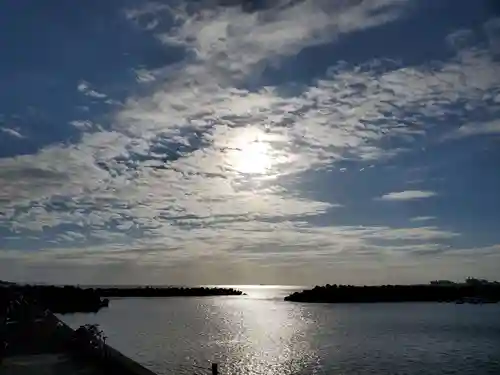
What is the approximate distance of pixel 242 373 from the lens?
37188 mm

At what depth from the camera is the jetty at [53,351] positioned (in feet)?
76.2

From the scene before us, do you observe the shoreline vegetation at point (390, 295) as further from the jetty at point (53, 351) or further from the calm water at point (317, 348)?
the jetty at point (53, 351)

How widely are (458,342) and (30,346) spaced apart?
40.9 metres

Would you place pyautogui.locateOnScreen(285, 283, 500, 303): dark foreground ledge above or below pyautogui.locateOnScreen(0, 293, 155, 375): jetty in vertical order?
above

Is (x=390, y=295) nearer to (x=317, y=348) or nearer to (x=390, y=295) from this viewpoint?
(x=390, y=295)

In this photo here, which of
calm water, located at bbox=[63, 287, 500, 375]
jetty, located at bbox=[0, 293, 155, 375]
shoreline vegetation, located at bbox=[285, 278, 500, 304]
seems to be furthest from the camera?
shoreline vegetation, located at bbox=[285, 278, 500, 304]

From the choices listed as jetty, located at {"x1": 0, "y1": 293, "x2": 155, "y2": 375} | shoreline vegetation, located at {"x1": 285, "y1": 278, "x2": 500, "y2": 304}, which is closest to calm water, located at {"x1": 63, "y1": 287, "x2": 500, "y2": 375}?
jetty, located at {"x1": 0, "y1": 293, "x2": 155, "y2": 375}

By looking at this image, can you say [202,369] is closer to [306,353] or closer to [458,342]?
[306,353]

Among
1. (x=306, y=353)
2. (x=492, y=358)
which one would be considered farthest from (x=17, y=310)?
(x=492, y=358)

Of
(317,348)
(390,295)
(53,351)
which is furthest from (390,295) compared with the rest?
(53,351)

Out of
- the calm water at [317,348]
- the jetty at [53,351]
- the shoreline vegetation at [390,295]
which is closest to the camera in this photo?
the jetty at [53,351]

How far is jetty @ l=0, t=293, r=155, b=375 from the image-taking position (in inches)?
914

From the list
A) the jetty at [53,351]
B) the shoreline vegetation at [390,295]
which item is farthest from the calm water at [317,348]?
the shoreline vegetation at [390,295]

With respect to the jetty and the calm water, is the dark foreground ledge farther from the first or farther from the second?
the jetty
